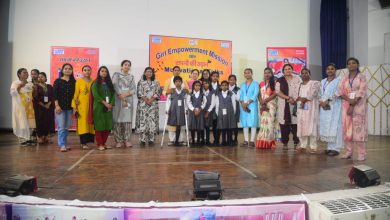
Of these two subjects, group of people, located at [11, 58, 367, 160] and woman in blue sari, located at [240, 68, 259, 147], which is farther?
woman in blue sari, located at [240, 68, 259, 147]

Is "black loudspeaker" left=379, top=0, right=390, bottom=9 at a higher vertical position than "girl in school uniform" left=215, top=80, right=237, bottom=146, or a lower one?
higher

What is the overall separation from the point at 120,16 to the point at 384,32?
261 inches

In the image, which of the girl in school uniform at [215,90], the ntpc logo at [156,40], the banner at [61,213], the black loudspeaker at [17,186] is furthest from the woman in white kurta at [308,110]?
the ntpc logo at [156,40]

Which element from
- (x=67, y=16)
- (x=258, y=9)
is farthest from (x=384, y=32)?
(x=67, y=16)

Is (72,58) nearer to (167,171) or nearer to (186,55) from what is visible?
(186,55)

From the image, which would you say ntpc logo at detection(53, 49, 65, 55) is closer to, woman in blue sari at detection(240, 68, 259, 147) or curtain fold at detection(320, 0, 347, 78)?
woman in blue sari at detection(240, 68, 259, 147)

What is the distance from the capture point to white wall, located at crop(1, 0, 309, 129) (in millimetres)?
6910

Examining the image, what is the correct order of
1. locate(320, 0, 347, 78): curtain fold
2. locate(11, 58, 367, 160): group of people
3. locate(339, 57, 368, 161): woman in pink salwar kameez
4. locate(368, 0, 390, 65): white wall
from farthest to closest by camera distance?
locate(320, 0, 347, 78): curtain fold
locate(368, 0, 390, 65): white wall
locate(11, 58, 367, 160): group of people
locate(339, 57, 368, 161): woman in pink salwar kameez

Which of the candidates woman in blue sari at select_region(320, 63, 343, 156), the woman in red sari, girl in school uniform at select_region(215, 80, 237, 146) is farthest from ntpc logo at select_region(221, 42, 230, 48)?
A: woman in blue sari at select_region(320, 63, 343, 156)

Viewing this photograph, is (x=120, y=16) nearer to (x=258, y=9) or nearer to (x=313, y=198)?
(x=258, y=9)

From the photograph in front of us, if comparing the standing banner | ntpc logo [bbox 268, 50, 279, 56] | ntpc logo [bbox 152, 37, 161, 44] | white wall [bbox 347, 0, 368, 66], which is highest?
white wall [bbox 347, 0, 368, 66]

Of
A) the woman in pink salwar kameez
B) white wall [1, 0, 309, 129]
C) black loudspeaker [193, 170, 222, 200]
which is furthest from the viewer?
white wall [1, 0, 309, 129]

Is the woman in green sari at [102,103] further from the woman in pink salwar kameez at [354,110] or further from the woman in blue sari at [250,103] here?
the woman in pink salwar kameez at [354,110]

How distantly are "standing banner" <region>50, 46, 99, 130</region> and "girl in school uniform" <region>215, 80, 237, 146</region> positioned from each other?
3.63m
